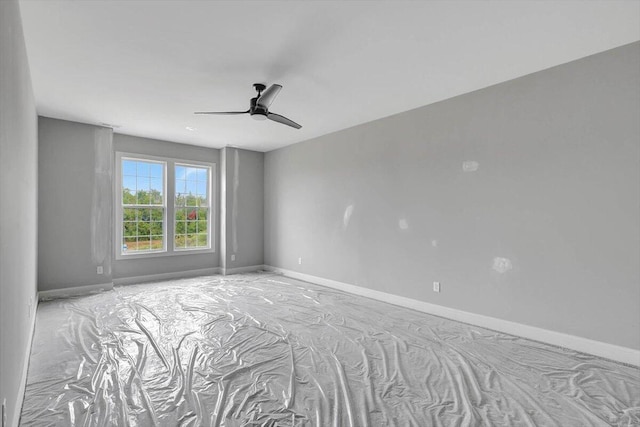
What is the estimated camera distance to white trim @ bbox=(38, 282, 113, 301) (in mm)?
4609

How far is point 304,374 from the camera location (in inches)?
97.7

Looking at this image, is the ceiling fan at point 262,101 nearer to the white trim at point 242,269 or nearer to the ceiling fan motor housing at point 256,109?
the ceiling fan motor housing at point 256,109

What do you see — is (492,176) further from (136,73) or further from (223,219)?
(223,219)

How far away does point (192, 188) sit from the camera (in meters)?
6.45

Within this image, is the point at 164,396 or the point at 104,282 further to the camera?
the point at 104,282

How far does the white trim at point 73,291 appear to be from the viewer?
15.1 feet

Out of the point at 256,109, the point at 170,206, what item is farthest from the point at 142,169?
the point at 256,109

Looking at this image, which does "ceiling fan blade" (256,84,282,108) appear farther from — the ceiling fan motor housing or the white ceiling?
the white ceiling

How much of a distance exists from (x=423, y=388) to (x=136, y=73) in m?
3.81

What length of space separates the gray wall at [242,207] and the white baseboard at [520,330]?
2726 mm

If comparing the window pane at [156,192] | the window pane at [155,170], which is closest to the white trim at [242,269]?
the window pane at [156,192]

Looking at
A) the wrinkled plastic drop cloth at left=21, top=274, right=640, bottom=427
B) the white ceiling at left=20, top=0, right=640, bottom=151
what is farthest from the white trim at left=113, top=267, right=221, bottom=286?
the white ceiling at left=20, top=0, right=640, bottom=151

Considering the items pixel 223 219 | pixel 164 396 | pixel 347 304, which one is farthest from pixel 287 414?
pixel 223 219

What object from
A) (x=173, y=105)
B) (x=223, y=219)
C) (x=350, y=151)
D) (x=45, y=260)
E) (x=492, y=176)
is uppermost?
(x=173, y=105)
